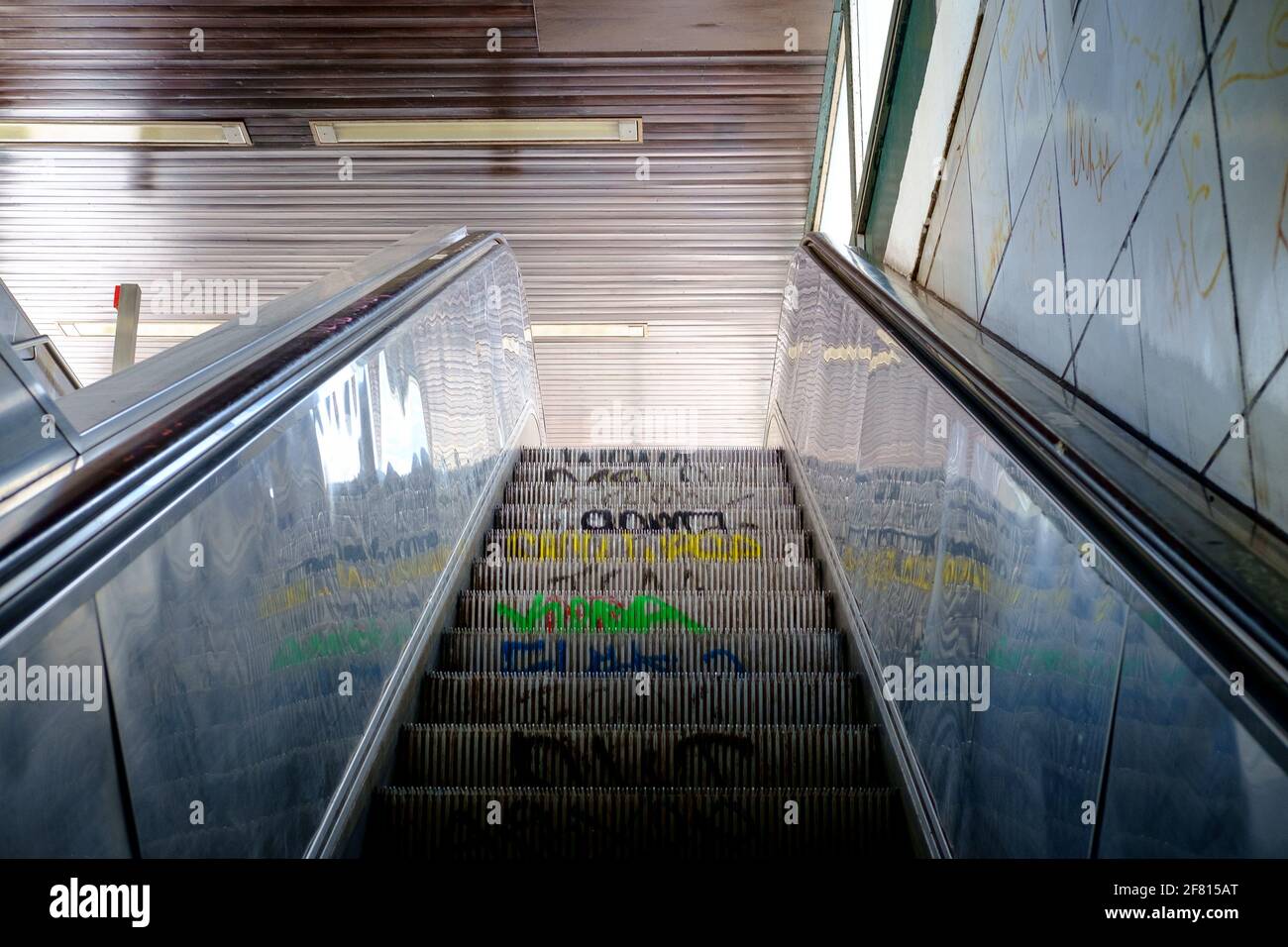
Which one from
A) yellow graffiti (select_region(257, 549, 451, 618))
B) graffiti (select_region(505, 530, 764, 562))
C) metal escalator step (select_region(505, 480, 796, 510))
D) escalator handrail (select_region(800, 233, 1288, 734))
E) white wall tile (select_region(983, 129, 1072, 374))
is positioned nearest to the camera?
escalator handrail (select_region(800, 233, 1288, 734))

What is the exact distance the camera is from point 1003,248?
3.18m

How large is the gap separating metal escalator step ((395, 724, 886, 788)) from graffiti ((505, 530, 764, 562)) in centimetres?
130

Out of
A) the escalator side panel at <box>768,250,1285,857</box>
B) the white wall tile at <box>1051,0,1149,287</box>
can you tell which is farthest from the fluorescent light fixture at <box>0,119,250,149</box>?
the white wall tile at <box>1051,0,1149,287</box>

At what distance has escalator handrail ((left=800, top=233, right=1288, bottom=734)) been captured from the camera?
1119mm

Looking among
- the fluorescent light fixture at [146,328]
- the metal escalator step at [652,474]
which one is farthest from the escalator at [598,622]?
the fluorescent light fixture at [146,328]

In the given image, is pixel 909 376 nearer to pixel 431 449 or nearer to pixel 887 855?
pixel 887 855

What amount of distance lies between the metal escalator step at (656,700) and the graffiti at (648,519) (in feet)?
4.55

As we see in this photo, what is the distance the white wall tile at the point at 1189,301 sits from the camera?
181 cm

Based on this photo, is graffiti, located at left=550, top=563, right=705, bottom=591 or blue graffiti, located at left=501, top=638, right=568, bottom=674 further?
graffiti, located at left=550, top=563, right=705, bottom=591

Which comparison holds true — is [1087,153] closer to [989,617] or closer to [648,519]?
[989,617]

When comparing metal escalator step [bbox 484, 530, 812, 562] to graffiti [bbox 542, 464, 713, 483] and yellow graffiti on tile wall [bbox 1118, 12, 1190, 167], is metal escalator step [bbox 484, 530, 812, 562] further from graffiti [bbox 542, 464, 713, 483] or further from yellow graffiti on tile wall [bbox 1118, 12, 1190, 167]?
yellow graffiti on tile wall [bbox 1118, 12, 1190, 167]

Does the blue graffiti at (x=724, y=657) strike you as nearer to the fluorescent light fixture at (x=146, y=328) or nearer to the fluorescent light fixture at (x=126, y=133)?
the fluorescent light fixture at (x=126, y=133)
